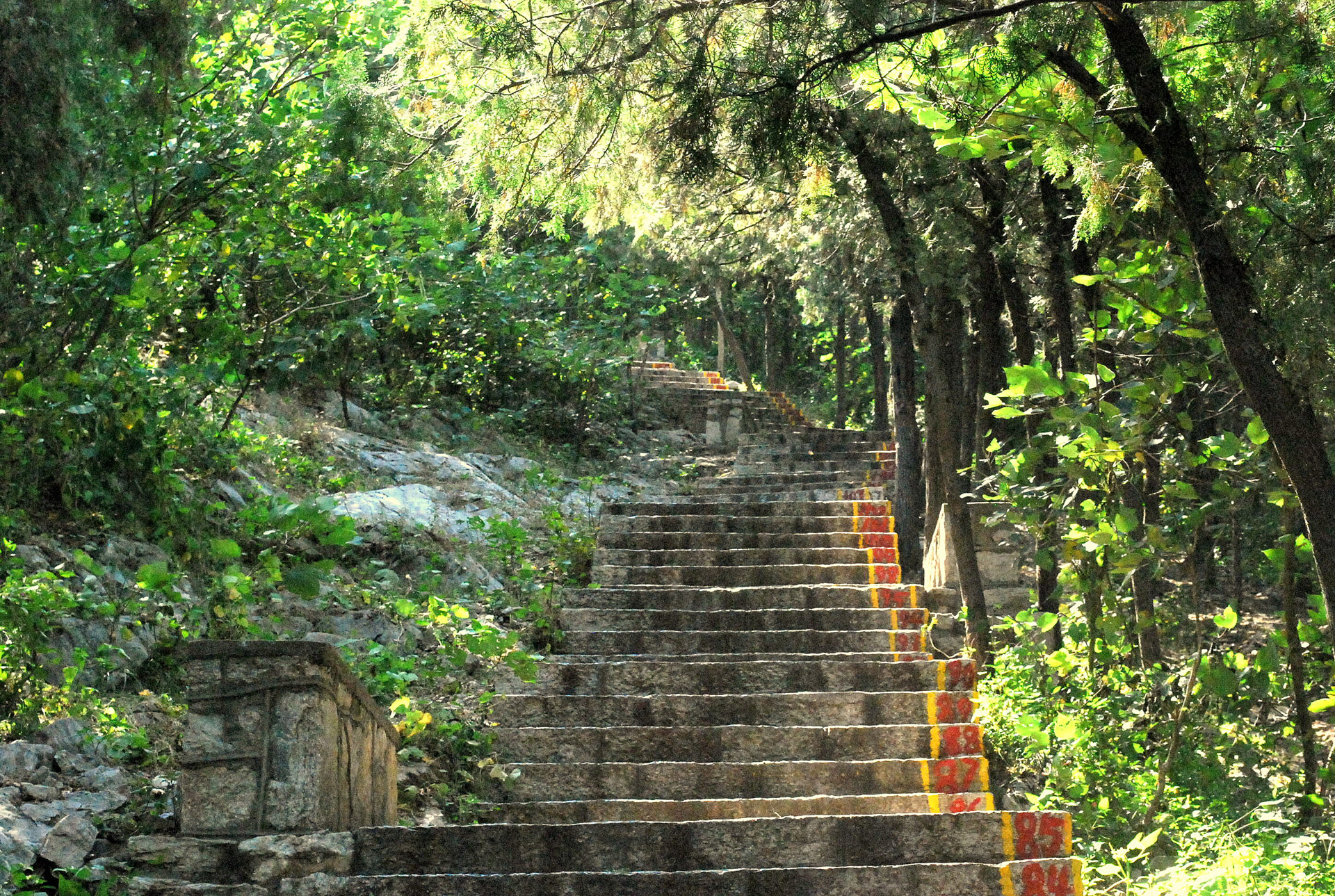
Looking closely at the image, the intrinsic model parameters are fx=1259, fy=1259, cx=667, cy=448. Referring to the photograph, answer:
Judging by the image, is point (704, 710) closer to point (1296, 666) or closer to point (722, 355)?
point (1296, 666)

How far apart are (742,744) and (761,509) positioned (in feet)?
12.1

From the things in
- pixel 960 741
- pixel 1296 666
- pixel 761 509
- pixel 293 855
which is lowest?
pixel 293 855

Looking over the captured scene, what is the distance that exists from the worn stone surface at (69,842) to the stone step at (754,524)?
5613 mm

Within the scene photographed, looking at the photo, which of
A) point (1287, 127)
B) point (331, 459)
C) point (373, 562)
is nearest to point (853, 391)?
point (331, 459)

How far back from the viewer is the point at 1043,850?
16.7 feet

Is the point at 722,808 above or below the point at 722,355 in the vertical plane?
below

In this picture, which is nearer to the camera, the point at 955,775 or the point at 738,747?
the point at 955,775

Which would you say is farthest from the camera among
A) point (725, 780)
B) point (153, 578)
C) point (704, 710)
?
point (704, 710)

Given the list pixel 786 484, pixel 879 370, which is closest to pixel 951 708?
pixel 786 484

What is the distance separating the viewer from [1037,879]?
470 centimetres

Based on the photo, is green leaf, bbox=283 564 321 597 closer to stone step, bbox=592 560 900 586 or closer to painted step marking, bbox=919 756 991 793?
painted step marking, bbox=919 756 991 793

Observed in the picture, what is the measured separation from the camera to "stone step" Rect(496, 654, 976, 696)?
7043 millimetres

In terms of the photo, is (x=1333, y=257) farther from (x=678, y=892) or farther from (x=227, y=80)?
(x=227, y=80)

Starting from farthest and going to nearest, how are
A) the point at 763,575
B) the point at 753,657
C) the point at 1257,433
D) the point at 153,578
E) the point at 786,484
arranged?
the point at 786,484, the point at 763,575, the point at 753,657, the point at 1257,433, the point at 153,578
